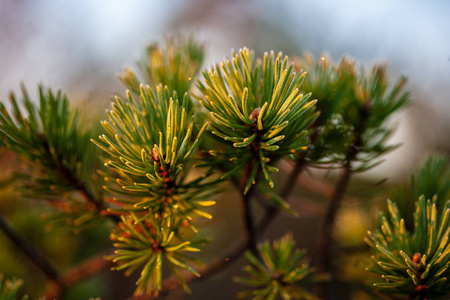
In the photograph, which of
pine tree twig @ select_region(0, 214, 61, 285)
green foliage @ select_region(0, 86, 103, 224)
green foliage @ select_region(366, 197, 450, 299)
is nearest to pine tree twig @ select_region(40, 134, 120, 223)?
green foliage @ select_region(0, 86, 103, 224)

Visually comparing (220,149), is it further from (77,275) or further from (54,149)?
(77,275)

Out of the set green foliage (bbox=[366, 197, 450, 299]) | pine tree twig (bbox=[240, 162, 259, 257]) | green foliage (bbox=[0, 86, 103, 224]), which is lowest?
green foliage (bbox=[366, 197, 450, 299])

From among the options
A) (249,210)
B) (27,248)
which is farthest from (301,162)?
(27,248)

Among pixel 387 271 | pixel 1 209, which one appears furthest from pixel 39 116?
pixel 1 209

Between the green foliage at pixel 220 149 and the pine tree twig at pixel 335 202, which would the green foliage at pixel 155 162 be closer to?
the green foliage at pixel 220 149

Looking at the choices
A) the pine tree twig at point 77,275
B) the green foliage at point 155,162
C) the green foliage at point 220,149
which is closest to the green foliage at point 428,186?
the green foliage at point 220,149

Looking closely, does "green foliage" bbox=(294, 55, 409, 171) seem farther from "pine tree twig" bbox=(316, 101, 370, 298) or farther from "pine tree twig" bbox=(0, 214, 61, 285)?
"pine tree twig" bbox=(0, 214, 61, 285)

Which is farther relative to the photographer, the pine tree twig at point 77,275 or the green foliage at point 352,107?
the pine tree twig at point 77,275
